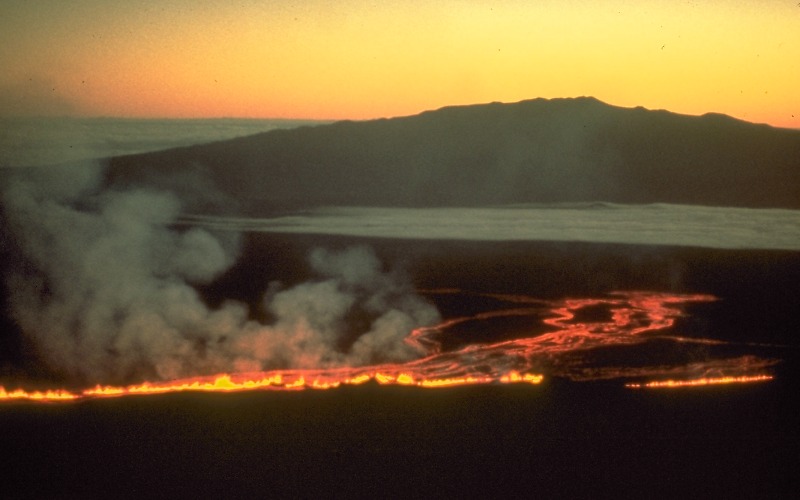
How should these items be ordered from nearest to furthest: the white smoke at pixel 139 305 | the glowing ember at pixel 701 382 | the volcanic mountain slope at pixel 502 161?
the glowing ember at pixel 701 382 → the white smoke at pixel 139 305 → the volcanic mountain slope at pixel 502 161

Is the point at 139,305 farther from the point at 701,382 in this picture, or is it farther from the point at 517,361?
the point at 701,382

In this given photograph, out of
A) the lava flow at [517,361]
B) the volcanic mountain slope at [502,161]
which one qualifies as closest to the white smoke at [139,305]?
the lava flow at [517,361]

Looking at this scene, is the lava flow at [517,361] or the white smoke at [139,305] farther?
the white smoke at [139,305]

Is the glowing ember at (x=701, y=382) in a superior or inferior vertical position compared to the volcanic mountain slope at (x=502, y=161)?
inferior

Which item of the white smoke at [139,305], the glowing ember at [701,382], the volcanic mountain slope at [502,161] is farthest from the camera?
the volcanic mountain slope at [502,161]

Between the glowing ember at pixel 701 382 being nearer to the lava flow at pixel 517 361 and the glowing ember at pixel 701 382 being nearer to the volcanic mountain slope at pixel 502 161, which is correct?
the lava flow at pixel 517 361

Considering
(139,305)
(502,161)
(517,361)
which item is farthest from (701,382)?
(502,161)

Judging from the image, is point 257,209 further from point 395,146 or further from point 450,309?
point 450,309
